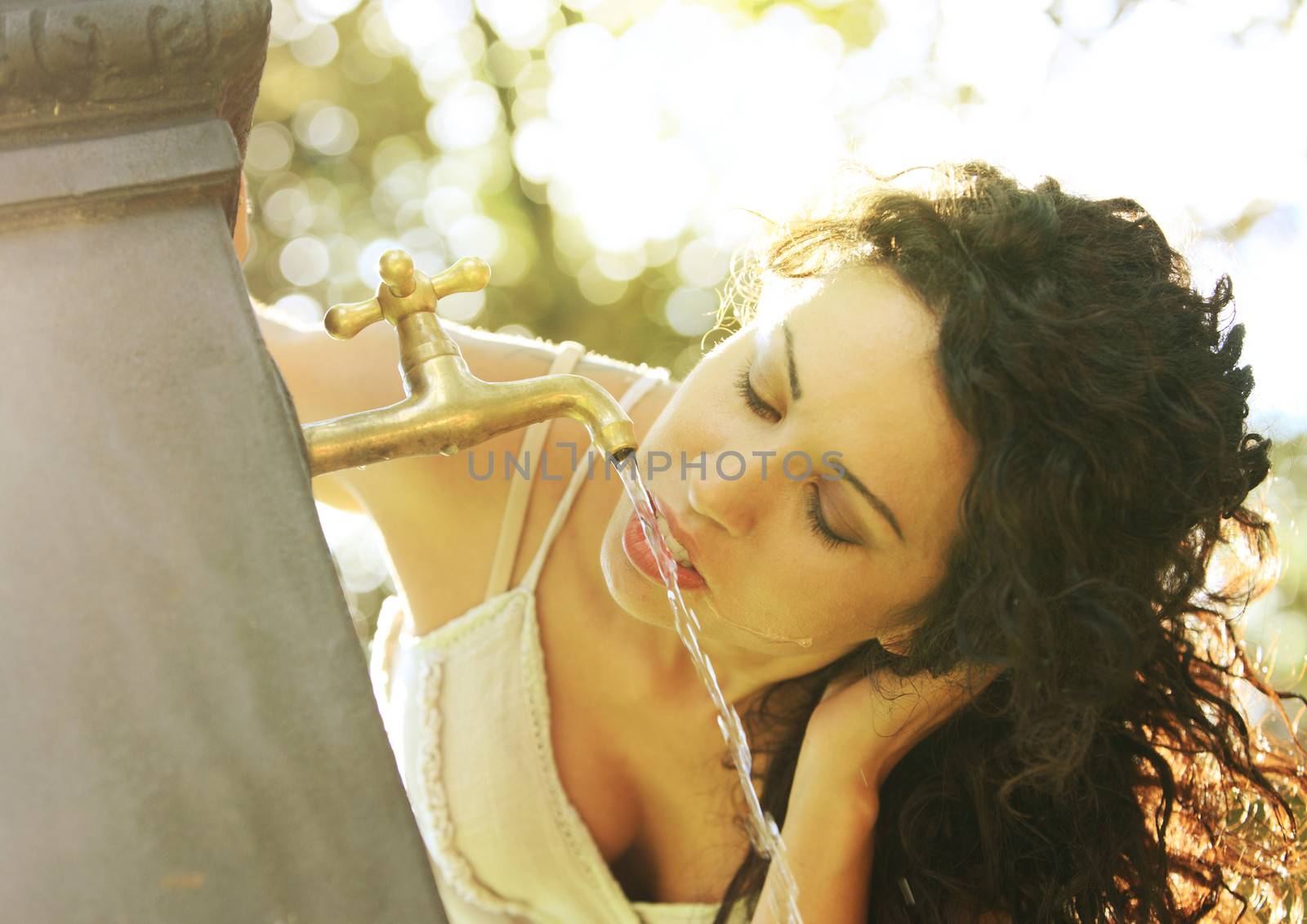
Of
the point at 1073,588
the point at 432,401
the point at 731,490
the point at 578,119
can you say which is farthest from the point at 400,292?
the point at 578,119

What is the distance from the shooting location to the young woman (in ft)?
5.07

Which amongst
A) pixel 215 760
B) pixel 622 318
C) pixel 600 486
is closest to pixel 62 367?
pixel 215 760

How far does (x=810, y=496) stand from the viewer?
5.12 feet

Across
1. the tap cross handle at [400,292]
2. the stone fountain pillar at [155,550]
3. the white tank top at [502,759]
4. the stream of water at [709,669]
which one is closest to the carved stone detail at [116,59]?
the stone fountain pillar at [155,550]

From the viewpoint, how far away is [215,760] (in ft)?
2.86

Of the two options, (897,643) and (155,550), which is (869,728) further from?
(155,550)

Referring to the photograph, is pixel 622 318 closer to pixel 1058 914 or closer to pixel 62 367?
pixel 1058 914

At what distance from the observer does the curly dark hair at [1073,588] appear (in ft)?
5.09

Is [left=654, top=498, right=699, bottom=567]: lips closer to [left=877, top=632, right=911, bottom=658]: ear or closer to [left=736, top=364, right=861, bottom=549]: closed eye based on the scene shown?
[left=736, top=364, right=861, bottom=549]: closed eye

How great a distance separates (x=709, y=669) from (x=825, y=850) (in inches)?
25.4

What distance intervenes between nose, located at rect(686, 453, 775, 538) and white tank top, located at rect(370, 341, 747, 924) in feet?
1.89

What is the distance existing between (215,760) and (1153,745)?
1692 mm

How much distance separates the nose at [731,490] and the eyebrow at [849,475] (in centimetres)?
10

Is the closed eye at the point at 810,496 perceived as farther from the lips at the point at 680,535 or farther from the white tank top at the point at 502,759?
the white tank top at the point at 502,759
